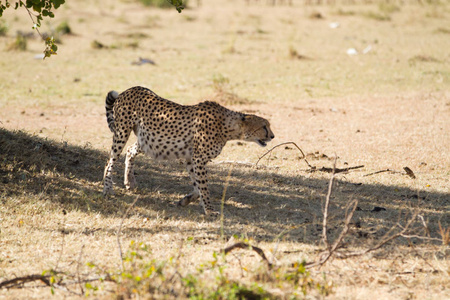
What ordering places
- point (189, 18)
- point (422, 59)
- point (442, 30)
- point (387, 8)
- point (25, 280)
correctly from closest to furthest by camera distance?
point (25, 280)
point (422, 59)
point (442, 30)
point (189, 18)
point (387, 8)

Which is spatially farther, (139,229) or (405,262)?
(139,229)

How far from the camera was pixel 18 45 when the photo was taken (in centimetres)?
1650

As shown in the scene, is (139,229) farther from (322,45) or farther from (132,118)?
(322,45)

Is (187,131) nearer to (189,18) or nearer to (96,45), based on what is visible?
(96,45)

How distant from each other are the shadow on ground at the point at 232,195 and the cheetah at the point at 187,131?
38 centimetres

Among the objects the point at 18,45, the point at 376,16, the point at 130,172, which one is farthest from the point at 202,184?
the point at 376,16

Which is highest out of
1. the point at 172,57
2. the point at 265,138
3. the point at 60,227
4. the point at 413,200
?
the point at 172,57

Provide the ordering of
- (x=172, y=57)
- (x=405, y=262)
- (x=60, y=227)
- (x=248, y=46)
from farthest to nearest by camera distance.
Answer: (x=248, y=46) → (x=172, y=57) → (x=60, y=227) → (x=405, y=262)

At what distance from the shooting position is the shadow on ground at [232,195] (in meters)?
5.76

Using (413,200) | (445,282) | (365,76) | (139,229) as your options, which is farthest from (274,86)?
(445,282)

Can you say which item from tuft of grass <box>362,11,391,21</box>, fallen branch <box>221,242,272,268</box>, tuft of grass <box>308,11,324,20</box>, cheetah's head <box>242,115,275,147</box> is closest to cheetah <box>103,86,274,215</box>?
cheetah's head <box>242,115,275,147</box>

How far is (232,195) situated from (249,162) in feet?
4.89

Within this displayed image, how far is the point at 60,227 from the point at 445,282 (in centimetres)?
365

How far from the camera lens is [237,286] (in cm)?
398
